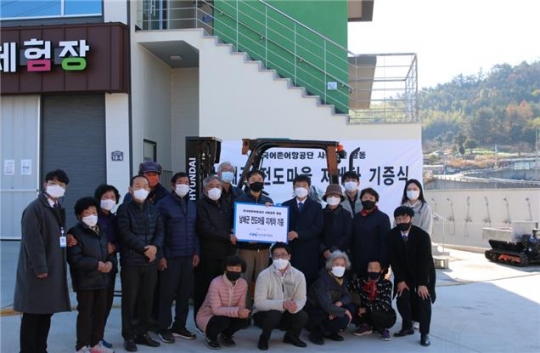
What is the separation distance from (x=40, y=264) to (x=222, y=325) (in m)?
2.00

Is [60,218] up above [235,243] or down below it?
above

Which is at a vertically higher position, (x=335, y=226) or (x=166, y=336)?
(x=335, y=226)

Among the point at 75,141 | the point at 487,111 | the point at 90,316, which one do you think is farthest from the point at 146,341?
the point at 487,111

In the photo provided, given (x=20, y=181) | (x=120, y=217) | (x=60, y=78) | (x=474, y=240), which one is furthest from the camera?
(x=474, y=240)

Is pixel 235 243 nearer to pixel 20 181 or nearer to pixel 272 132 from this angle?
pixel 272 132

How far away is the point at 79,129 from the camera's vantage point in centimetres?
1299

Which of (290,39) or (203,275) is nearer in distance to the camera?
(203,275)

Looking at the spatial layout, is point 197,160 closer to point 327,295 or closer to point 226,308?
point 226,308

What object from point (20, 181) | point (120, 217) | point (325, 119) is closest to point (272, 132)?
point (325, 119)

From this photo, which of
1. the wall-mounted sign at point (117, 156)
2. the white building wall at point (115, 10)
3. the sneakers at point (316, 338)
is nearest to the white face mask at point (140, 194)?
the sneakers at point (316, 338)

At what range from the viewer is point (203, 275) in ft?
21.9

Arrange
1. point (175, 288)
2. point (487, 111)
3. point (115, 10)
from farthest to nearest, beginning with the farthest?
1. point (487, 111)
2. point (115, 10)
3. point (175, 288)

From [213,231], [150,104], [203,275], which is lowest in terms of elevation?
[203,275]

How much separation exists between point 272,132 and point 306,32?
3.34 meters
